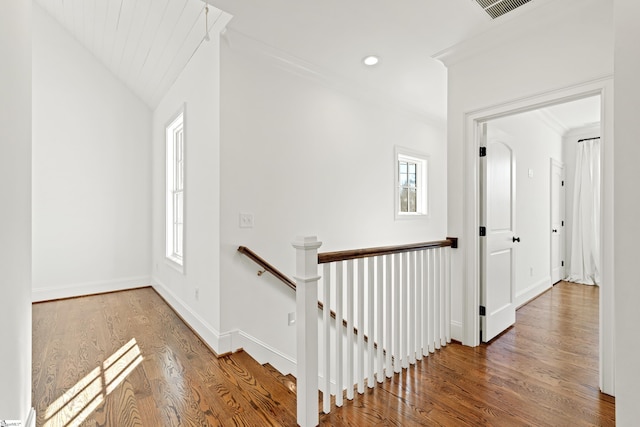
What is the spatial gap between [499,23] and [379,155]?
1850mm

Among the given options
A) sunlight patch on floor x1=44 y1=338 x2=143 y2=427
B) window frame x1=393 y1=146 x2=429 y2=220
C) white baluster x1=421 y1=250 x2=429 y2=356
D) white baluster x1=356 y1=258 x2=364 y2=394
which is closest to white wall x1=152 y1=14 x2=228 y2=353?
sunlight patch on floor x1=44 y1=338 x2=143 y2=427

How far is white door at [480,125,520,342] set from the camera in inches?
107

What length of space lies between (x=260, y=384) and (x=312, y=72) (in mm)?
2797

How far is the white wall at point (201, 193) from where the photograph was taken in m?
2.47

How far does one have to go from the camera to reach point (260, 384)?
2.01 m

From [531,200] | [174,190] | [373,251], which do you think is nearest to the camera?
[373,251]

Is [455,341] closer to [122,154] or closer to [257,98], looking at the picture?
[257,98]

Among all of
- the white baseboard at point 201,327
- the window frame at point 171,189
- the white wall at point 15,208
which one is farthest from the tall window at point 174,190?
the white wall at point 15,208

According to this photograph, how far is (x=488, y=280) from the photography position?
107 inches

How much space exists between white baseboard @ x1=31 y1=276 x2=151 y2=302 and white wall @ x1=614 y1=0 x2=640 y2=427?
5092 millimetres

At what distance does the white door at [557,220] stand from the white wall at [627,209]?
4.74 metres

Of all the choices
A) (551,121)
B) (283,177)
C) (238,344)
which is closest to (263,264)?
(238,344)

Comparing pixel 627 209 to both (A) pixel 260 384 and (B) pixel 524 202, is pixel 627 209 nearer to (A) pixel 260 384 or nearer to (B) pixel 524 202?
(A) pixel 260 384

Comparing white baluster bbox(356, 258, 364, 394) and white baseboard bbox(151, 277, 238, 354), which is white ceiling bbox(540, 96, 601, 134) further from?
white baseboard bbox(151, 277, 238, 354)
